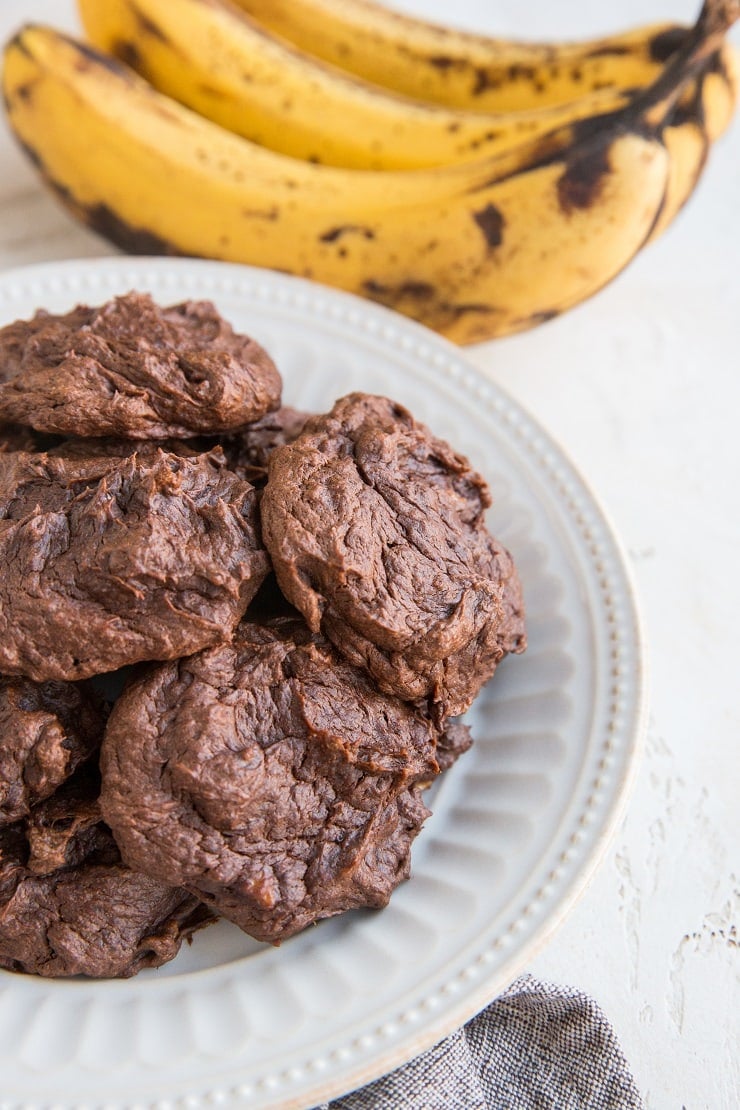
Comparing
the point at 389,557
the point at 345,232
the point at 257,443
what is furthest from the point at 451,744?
the point at 345,232

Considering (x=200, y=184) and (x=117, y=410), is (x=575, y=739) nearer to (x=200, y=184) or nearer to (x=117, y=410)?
(x=117, y=410)

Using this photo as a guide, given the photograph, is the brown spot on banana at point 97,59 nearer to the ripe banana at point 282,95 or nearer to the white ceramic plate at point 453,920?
the ripe banana at point 282,95

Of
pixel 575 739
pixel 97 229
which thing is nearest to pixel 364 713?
pixel 575 739

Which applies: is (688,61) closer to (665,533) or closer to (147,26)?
(665,533)

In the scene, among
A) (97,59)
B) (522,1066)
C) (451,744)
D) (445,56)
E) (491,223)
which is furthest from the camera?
(445,56)

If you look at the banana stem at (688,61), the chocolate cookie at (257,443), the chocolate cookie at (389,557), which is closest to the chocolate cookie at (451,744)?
the chocolate cookie at (389,557)
